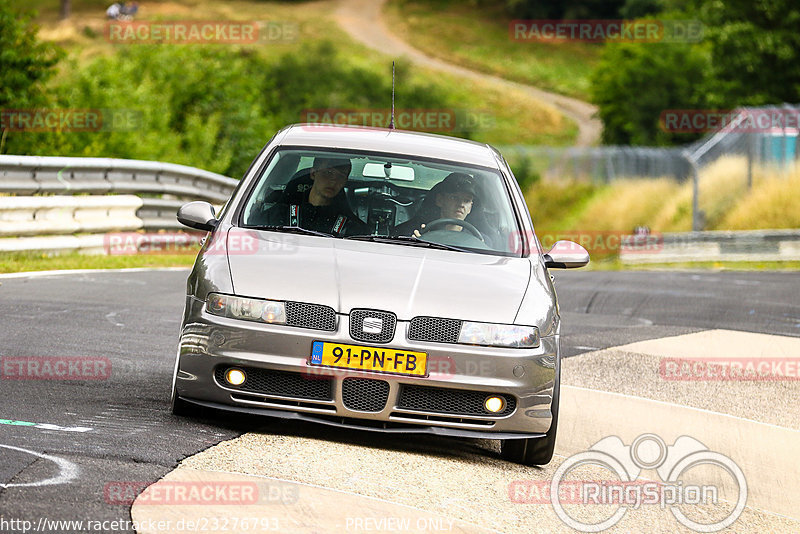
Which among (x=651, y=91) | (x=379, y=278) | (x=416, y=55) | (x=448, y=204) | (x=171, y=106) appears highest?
(x=416, y=55)

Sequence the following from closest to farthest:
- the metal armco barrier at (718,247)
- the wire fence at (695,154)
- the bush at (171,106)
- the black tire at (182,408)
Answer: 1. the black tire at (182,408)
2. the metal armco barrier at (718,247)
3. the bush at (171,106)
4. the wire fence at (695,154)

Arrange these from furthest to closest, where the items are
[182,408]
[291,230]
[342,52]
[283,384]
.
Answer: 1. [342,52]
2. [291,230]
3. [182,408]
4. [283,384]

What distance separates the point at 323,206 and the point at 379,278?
103cm

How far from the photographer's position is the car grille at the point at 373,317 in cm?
568

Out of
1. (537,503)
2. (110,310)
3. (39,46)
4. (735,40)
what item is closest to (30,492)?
(537,503)

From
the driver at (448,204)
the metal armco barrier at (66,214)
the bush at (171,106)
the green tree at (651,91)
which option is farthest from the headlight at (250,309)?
the green tree at (651,91)

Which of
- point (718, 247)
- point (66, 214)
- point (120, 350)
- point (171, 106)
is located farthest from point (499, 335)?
point (171, 106)

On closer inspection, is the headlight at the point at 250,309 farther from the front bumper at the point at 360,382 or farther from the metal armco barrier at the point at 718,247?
the metal armco barrier at the point at 718,247

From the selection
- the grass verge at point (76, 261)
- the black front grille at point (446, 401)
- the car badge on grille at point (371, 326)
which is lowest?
the black front grille at point (446, 401)

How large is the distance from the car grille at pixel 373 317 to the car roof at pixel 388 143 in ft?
5.49

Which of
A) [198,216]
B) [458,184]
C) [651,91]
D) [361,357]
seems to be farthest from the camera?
[651,91]

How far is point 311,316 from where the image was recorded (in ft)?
18.7

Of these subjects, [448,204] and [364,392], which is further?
[448,204]

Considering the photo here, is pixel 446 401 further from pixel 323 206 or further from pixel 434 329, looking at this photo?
pixel 323 206
